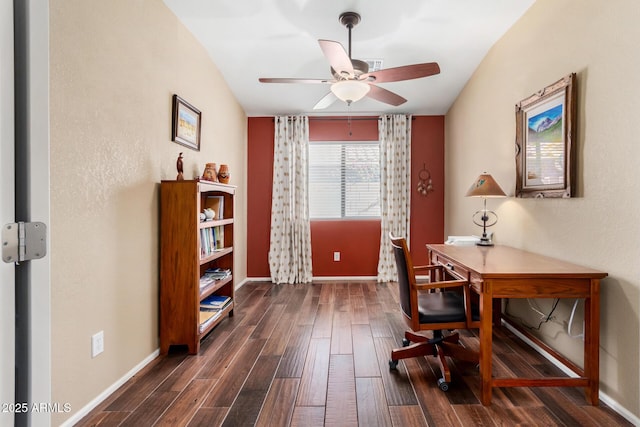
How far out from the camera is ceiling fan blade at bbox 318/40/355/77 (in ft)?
7.02

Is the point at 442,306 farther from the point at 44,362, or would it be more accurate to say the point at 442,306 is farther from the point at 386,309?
the point at 44,362

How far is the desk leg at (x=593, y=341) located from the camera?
1.82m

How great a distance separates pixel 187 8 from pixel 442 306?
300cm

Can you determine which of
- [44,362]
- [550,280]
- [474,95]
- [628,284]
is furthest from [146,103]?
[474,95]

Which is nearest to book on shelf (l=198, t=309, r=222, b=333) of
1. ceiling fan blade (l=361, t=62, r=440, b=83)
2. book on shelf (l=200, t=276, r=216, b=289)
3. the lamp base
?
book on shelf (l=200, t=276, r=216, b=289)

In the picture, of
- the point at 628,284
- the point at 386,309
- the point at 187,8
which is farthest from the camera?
the point at 386,309

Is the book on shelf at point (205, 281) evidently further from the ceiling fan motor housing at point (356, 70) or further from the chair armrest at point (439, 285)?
the ceiling fan motor housing at point (356, 70)

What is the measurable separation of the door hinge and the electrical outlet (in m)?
1.27

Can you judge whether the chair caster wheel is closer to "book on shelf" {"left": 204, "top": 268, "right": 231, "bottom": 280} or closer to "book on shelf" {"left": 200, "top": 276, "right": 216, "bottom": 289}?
"book on shelf" {"left": 200, "top": 276, "right": 216, "bottom": 289}

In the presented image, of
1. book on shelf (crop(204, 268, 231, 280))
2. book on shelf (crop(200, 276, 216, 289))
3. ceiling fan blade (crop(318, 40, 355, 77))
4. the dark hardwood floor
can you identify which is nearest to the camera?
the dark hardwood floor

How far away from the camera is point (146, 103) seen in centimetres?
237

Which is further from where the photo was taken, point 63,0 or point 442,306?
point 442,306

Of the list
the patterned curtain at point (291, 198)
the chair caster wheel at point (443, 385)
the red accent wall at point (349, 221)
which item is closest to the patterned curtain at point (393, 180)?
the red accent wall at point (349, 221)

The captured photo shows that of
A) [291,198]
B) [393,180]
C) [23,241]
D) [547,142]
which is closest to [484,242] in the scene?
[547,142]
